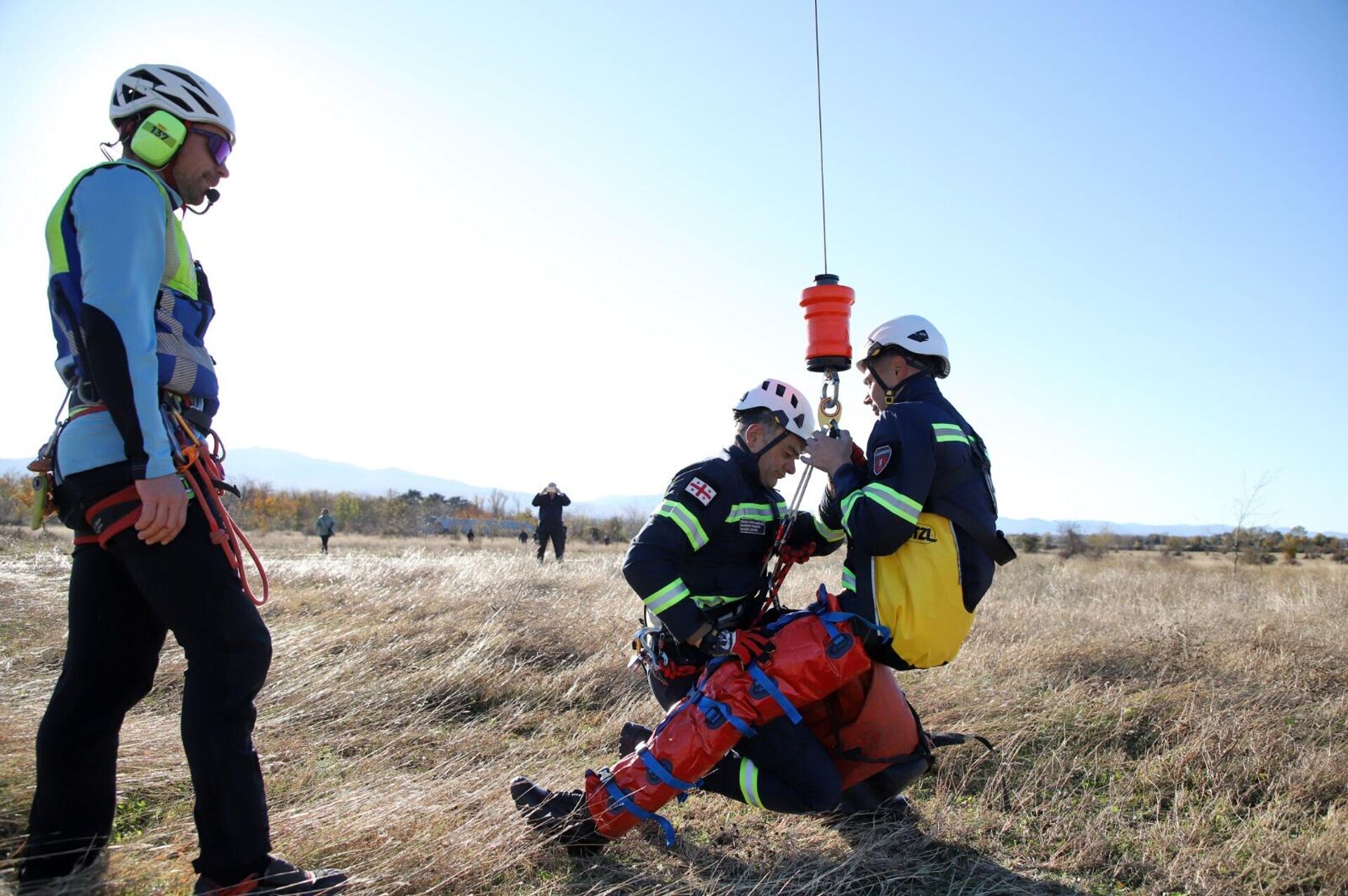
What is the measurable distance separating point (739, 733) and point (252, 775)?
179 centimetres

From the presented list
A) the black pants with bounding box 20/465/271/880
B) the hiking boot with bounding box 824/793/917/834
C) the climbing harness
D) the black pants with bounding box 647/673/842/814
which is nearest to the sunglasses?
the climbing harness

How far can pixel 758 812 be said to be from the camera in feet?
12.7

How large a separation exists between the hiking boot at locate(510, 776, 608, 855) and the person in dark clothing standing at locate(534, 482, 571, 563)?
1486cm

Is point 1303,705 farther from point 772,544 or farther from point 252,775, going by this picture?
point 252,775

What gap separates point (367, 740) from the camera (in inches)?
183

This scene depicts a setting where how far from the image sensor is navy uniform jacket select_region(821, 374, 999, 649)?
11.5 ft

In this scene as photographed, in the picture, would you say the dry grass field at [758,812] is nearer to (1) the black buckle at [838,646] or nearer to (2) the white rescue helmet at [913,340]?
(1) the black buckle at [838,646]

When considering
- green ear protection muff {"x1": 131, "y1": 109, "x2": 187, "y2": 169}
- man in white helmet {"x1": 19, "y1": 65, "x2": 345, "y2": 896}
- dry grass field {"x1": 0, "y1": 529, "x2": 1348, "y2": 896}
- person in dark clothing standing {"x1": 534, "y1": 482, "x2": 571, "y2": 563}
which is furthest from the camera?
person in dark clothing standing {"x1": 534, "y1": 482, "x2": 571, "y2": 563}

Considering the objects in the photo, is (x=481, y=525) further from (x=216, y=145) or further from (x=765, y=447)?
(x=216, y=145)

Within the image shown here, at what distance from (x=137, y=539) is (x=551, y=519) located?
→ 16.2 meters

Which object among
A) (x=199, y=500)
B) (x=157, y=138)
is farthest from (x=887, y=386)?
(x=157, y=138)

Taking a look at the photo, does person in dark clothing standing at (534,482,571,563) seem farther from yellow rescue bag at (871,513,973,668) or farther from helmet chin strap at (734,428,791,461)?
yellow rescue bag at (871,513,973,668)

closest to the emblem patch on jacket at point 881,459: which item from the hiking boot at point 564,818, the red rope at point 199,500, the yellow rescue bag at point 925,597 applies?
the yellow rescue bag at point 925,597

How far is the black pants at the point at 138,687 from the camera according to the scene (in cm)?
243
